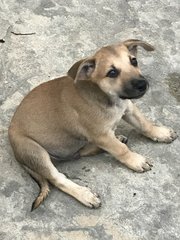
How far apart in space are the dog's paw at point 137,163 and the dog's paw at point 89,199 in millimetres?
446

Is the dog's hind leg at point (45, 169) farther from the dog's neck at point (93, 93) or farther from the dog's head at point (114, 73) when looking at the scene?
the dog's head at point (114, 73)

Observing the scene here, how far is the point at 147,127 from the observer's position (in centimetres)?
519

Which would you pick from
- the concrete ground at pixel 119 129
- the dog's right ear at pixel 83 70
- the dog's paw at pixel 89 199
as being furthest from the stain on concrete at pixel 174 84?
the dog's paw at pixel 89 199

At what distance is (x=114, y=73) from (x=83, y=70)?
264 mm

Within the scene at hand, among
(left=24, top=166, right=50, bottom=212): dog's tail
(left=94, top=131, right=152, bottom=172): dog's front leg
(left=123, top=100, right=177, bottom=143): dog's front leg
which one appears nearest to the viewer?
(left=24, top=166, right=50, bottom=212): dog's tail

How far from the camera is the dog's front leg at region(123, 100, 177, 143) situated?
16.9ft

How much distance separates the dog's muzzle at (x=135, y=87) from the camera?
14.8ft

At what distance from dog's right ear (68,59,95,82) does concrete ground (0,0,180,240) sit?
3.01 ft

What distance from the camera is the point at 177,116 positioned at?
18.0 feet

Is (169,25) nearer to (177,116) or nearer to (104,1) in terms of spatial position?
(104,1)

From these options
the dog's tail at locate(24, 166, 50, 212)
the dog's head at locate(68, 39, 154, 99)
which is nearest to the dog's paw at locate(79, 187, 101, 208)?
the dog's tail at locate(24, 166, 50, 212)

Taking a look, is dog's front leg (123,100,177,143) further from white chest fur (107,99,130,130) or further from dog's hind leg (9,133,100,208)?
dog's hind leg (9,133,100,208)

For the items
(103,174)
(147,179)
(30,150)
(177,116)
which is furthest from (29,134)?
(177,116)

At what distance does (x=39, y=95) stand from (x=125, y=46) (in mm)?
895
